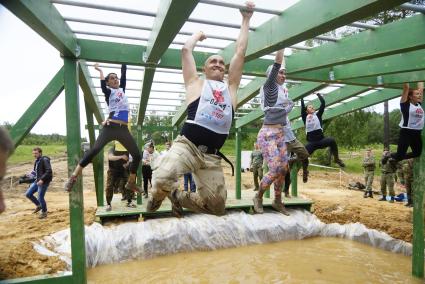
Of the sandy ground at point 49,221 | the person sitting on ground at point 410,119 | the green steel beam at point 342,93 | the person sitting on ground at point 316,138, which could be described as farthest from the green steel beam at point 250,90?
the sandy ground at point 49,221

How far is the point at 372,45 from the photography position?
330 centimetres

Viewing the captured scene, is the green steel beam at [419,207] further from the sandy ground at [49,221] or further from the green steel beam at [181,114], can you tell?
the green steel beam at [181,114]

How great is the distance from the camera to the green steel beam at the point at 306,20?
2.20 metres

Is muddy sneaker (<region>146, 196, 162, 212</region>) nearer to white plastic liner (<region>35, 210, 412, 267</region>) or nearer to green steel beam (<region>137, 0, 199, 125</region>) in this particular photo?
green steel beam (<region>137, 0, 199, 125</region>)

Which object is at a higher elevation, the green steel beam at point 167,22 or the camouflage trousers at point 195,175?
the green steel beam at point 167,22

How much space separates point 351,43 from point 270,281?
383cm

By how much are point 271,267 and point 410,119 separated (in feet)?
11.2

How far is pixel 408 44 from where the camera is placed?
9.91 feet

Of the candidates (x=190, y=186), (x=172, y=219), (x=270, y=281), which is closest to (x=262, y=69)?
(x=270, y=281)

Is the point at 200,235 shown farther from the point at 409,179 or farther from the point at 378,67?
the point at 409,179

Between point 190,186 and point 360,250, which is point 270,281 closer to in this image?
point 360,250

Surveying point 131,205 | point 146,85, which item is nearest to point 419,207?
point 146,85

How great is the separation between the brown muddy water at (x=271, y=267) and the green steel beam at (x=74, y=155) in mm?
1850

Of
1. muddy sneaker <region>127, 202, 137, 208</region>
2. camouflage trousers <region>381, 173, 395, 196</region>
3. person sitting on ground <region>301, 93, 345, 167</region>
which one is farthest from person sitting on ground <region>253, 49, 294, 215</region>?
camouflage trousers <region>381, 173, 395, 196</region>
